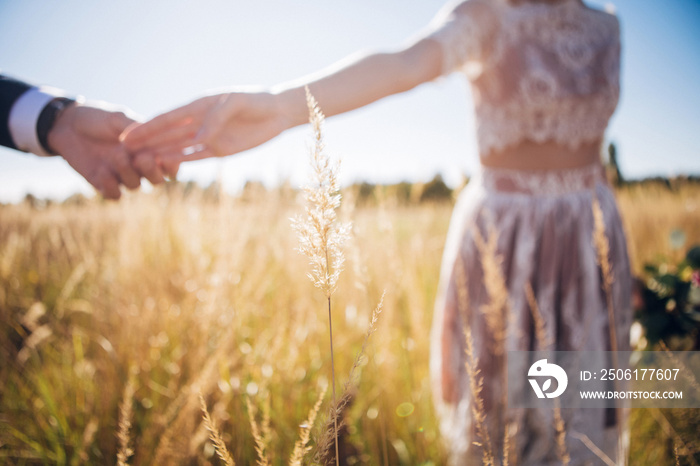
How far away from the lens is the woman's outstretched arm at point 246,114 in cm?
75

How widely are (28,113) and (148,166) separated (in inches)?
15.4

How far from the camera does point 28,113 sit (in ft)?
2.91

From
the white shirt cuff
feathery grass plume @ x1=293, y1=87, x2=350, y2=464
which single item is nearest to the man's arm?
the white shirt cuff

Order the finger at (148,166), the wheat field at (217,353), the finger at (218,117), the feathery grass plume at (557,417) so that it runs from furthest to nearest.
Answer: the wheat field at (217,353), the finger at (148,166), the finger at (218,117), the feathery grass plume at (557,417)

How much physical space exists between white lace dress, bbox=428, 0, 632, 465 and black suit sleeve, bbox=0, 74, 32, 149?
4.37 feet

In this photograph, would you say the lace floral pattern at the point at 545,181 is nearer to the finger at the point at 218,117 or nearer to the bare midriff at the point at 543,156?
the bare midriff at the point at 543,156

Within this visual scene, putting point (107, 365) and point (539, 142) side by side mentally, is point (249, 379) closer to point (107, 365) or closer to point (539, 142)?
point (107, 365)

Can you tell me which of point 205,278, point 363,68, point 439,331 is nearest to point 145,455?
point 205,278

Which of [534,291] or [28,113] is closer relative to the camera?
[28,113]

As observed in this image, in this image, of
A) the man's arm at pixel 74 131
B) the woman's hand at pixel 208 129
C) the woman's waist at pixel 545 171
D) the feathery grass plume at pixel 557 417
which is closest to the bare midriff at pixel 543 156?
the woman's waist at pixel 545 171

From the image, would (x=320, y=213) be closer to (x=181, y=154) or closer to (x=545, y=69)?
(x=181, y=154)

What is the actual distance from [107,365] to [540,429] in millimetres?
1854

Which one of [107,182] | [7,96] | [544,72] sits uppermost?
[544,72]

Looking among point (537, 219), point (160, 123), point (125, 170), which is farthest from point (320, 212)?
point (537, 219)
